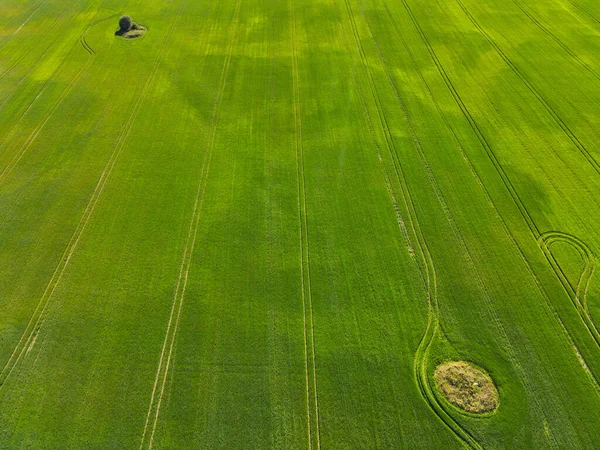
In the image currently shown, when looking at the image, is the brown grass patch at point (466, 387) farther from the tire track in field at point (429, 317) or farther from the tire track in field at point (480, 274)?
the tire track in field at point (480, 274)

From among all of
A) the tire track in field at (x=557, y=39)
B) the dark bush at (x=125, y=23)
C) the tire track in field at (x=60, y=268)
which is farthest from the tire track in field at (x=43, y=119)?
the tire track in field at (x=557, y=39)

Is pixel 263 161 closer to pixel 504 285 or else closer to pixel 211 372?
pixel 211 372

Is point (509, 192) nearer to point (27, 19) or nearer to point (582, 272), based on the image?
point (582, 272)

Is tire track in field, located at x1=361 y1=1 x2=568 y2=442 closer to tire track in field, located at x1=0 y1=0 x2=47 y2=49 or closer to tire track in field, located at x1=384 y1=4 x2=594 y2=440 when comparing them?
tire track in field, located at x1=384 y1=4 x2=594 y2=440

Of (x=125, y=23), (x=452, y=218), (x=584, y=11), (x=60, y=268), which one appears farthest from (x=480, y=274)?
(x=125, y=23)

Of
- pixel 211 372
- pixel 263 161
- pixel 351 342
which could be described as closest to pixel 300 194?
pixel 263 161

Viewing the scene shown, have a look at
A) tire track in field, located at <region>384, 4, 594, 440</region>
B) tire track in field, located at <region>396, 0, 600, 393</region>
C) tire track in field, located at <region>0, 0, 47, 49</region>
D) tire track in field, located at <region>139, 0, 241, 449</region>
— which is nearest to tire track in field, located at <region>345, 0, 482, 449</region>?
tire track in field, located at <region>384, 4, 594, 440</region>
